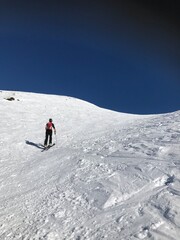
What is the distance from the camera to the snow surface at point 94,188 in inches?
301

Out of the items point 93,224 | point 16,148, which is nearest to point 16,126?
point 16,148

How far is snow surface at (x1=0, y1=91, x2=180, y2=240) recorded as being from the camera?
7656mm

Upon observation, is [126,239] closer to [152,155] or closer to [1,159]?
[152,155]

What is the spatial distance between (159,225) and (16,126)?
61.6ft

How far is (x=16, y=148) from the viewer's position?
18453 millimetres

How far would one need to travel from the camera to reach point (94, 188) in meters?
10.1

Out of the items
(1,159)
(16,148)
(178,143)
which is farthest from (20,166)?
(178,143)

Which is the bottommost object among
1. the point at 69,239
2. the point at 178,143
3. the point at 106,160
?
the point at 69,239

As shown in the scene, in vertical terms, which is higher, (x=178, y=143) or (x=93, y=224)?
(x=178, y=143)

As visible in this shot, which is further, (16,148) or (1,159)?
(16,148)

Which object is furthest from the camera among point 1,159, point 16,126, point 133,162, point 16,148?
point 16,126

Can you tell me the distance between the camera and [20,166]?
48.5 feet

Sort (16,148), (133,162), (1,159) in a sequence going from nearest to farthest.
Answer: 1. (133,162)
2. (1,159)
3. (16,148)

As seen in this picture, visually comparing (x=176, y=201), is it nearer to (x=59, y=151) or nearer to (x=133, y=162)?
(x=133, y=162)
